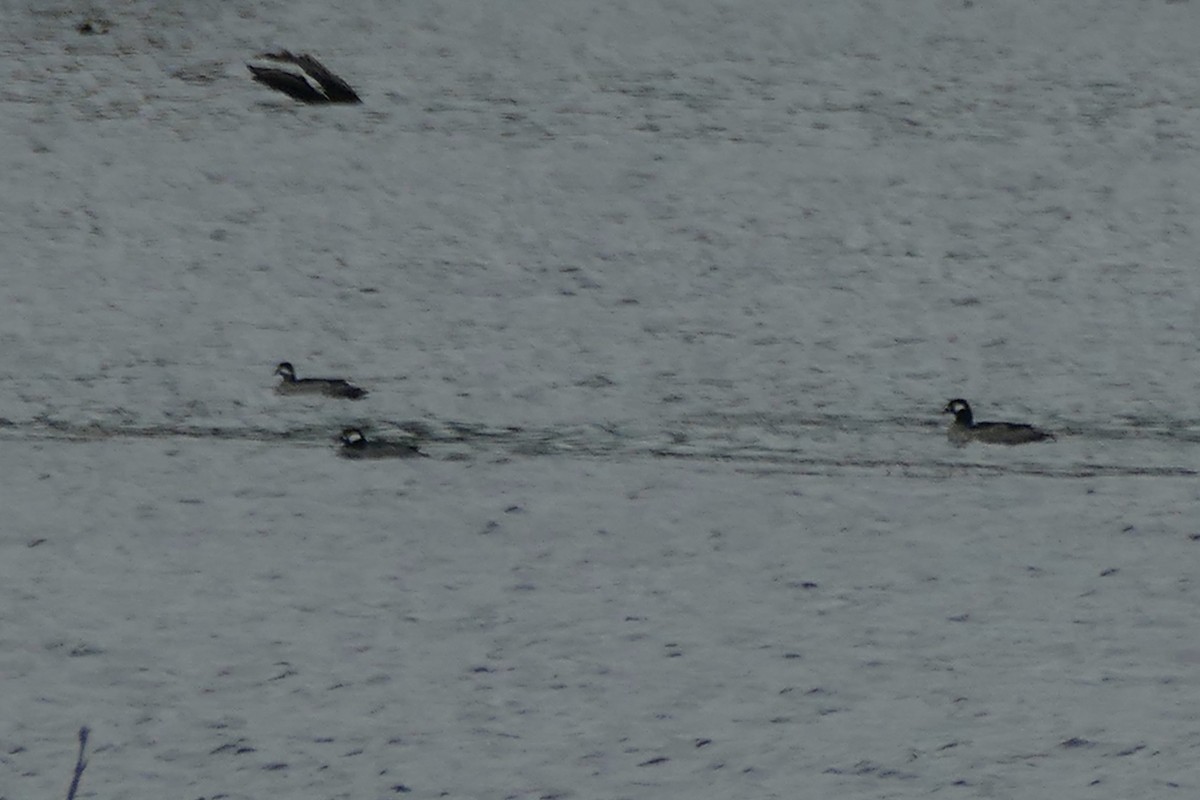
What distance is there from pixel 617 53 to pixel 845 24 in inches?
9.1

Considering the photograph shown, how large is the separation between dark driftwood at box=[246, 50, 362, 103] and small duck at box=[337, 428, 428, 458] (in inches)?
15.7

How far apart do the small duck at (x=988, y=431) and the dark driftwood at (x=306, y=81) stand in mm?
636

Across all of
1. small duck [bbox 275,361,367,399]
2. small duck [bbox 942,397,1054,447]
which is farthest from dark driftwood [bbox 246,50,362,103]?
small duck [bbox 942,397,1054,447]

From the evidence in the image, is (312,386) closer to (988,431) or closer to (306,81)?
(306,81)

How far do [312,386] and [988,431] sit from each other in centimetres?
54

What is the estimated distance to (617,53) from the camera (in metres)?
1.46

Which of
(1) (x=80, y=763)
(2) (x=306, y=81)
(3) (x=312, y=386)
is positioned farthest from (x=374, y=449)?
(2) (x=306, y=81)

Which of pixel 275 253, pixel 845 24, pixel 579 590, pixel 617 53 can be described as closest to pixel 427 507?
pixel 579 590

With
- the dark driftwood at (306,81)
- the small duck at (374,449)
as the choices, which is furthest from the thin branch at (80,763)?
the dark driftwood at (306,81)

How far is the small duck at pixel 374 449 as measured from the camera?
1172 millimetres

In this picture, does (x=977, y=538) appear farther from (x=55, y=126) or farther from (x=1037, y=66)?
(x=55, y=126)

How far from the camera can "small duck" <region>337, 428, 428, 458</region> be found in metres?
1.17

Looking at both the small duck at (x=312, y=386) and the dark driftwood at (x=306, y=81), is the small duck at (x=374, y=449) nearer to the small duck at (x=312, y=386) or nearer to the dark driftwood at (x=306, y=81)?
the small duck at (x=312, y=386)

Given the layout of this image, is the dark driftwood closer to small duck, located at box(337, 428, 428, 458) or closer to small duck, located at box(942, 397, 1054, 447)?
small duck, located at box(337, 428, 428, 458)
